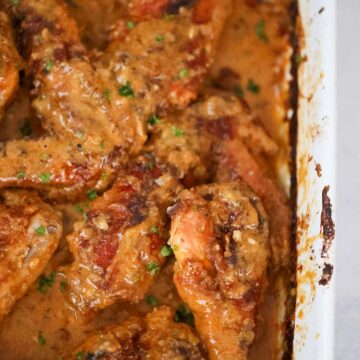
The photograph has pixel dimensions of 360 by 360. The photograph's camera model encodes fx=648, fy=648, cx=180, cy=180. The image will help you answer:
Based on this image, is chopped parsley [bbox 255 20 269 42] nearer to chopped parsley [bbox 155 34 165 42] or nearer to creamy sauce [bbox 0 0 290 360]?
creamy sauce [bbox 0 0 290 360]

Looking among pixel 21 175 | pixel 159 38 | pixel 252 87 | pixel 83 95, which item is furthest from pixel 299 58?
pixel 21 175

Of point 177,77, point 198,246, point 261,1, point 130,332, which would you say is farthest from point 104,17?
point 130,332

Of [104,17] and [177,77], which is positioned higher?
[104,17]

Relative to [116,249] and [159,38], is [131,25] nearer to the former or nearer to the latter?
[159,38]

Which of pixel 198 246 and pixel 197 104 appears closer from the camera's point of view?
pixel 198 246

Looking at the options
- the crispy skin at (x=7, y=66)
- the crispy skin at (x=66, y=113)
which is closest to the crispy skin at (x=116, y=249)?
the crispy skin at (x=66, y=113)

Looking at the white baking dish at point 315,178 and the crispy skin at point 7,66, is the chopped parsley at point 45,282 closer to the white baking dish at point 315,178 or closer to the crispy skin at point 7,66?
the crispy skin at point 7,66

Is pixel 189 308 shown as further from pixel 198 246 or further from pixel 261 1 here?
pixel 261 1
